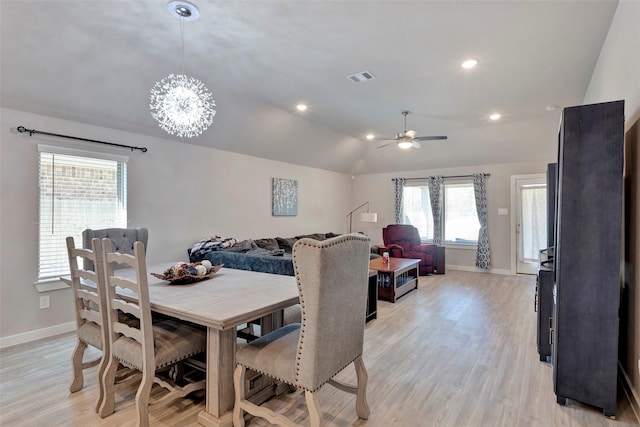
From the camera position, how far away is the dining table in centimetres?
164

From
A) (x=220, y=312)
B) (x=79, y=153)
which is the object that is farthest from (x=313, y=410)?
(x=79, y=153)

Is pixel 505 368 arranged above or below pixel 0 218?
below

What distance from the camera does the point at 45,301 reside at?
132 inches

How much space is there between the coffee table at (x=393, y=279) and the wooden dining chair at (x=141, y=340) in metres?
2.78

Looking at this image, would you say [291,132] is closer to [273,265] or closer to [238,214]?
[238,214]

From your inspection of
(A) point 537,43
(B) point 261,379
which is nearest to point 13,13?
(B) point 261,379

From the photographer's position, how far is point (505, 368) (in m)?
2.65

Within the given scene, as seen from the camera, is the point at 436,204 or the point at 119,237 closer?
the point at 119,237

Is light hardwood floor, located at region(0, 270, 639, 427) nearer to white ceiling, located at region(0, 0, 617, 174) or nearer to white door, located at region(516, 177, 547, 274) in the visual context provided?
white ceiling, located at region(0, 0, 617, 174)

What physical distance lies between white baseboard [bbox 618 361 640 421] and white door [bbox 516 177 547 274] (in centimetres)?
453

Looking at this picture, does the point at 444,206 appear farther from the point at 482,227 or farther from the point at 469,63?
the point at 469,63

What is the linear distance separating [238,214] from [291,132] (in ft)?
5.59

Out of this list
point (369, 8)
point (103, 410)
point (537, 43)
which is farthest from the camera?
point (537, 43)

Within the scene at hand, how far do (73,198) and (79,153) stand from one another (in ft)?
1.66
